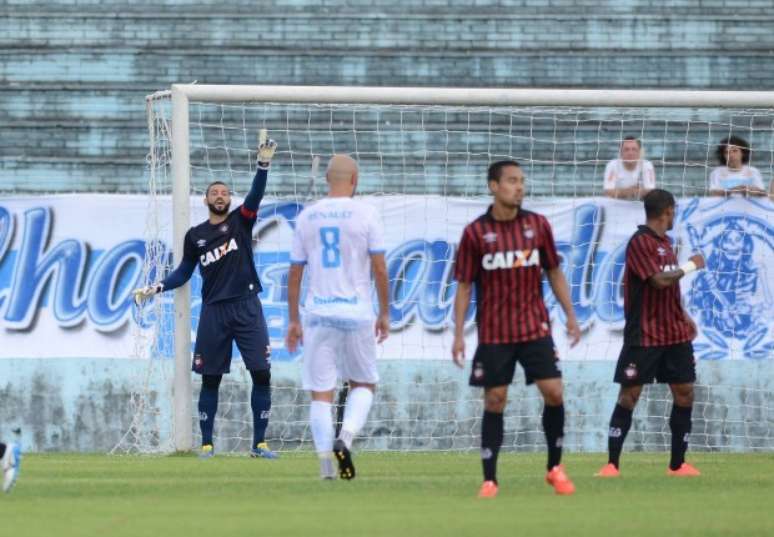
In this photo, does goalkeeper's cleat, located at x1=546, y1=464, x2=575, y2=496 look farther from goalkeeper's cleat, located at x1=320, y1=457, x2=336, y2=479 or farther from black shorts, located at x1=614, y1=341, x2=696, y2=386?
black shorts, located at x1=614, y1=341, x2=696, y2=386

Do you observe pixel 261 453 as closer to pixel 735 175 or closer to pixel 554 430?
pixel 554 430

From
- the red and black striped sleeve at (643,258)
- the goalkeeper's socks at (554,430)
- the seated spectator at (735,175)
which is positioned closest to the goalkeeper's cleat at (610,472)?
the red and black striped sleeve at (643,258)

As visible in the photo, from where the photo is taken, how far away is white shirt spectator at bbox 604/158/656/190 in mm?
14703

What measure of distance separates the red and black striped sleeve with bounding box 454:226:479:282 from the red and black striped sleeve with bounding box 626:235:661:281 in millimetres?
1815

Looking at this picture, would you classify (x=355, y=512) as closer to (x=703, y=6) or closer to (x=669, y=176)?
(x=669, y=176)

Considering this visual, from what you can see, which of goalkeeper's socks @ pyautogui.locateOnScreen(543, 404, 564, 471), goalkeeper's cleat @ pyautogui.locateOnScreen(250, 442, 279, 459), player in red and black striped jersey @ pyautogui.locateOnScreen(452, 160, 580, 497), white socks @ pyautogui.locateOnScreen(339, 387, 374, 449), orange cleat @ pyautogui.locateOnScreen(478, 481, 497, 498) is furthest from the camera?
goalkeeper's cleat @ pyautogui.locateOnScreen(250, 442, 279, 459)

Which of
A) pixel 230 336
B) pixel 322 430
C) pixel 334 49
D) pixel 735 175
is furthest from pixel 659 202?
pixel 334 49

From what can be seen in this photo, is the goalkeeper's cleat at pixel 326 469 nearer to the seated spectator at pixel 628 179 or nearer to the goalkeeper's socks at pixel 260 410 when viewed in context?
the goalkeeper's socks at pixel 260 410

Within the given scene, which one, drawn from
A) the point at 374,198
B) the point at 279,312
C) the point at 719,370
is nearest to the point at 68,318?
the point at 279,312

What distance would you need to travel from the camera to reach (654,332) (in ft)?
34.3

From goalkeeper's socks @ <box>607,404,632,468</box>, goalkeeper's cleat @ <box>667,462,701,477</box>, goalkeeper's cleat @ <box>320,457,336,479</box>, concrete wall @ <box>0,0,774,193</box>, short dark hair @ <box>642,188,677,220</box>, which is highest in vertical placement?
concrete wall @ <box>0,0,774,193</box>

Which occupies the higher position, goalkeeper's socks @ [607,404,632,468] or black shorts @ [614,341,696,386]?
black shorts @ [614,341,696,386]

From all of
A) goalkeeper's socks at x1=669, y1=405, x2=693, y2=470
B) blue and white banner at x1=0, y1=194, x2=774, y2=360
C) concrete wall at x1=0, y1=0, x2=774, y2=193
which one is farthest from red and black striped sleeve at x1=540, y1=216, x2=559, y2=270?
concrete wall at x1=0, y1=0, x2=774, y2=193

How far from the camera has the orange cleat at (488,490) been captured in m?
8.53
